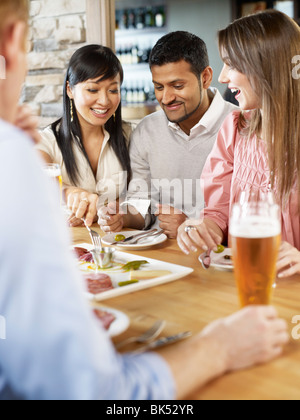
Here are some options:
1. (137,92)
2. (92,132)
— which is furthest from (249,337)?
(137,92)

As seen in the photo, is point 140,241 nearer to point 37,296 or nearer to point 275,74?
point 275,74

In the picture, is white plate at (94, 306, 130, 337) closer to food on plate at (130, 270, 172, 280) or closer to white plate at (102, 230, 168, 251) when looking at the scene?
food on plate at (130, 270, 172, 280)

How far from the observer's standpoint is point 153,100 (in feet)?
20.1

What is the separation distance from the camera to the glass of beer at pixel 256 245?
3.15ft

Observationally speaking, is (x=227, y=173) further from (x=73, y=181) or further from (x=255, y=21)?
(x=73, y=181)

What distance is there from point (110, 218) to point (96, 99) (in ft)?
2.98

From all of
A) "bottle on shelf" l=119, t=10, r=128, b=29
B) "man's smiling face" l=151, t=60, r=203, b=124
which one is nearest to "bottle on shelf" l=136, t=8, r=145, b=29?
"bottle on shelf" l=119, t=10, r=128, b=29

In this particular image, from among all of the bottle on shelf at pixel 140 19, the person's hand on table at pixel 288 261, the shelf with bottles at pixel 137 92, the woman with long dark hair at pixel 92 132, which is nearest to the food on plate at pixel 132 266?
the person's hand on table at pixel 288 261

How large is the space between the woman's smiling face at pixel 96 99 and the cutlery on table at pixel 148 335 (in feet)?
6.02

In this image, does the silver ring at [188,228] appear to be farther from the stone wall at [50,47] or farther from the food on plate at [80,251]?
the stone wall at [50,47]


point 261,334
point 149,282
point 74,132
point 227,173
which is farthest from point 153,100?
point 261,334

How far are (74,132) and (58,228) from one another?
7.23 ft

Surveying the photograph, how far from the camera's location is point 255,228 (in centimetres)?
97

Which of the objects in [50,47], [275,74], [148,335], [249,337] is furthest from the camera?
[50,47]
